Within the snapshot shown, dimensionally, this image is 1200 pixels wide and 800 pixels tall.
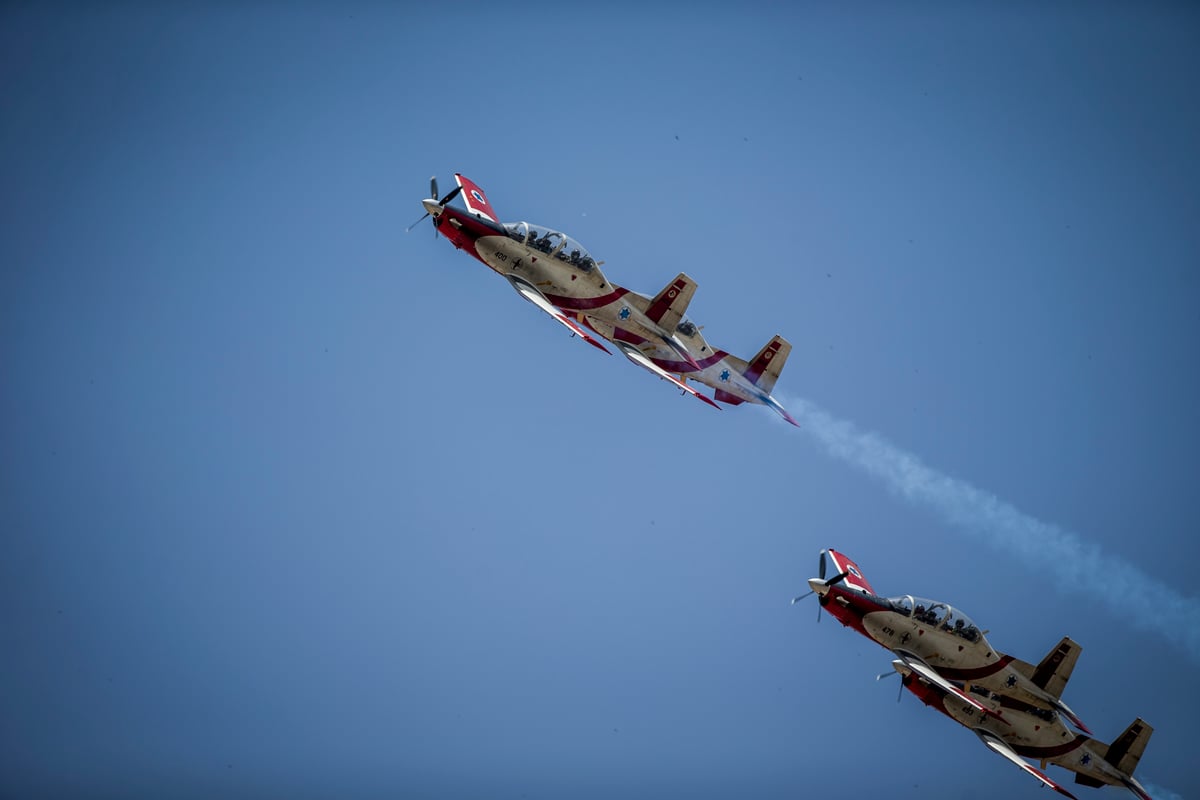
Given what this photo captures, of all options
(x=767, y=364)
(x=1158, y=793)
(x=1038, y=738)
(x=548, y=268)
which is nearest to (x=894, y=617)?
(x=1038, y=738)

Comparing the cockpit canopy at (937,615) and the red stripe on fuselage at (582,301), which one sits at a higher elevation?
the red stripe on fuselage at (582,301)

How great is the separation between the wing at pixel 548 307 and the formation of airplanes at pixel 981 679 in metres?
13.2

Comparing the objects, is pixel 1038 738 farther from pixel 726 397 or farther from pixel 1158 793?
pixel 726 397

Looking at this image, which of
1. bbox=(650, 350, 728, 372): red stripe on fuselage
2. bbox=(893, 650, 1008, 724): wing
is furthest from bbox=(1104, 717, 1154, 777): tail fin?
bbox=(650, 350, 728, 372): red stripe on fuselage

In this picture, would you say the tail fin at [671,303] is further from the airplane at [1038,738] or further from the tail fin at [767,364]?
the airplane at [1038,738]

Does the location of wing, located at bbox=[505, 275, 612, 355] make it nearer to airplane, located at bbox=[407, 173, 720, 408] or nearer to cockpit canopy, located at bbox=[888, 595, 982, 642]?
airplane, located at bbox=[407, 173, 720, 408]

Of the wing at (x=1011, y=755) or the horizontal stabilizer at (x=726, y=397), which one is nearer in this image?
the wing at (x=1011, y=755)

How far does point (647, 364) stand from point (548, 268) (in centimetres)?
605

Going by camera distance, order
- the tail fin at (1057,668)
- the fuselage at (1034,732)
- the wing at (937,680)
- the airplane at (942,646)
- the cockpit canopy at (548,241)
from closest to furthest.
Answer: the wing at (937,680)
the airplane at (942,646)
the fuselage at (1034,732)
the tail fin at (1057,668)
the cockpit canopy at (548,241)

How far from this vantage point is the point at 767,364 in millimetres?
55781

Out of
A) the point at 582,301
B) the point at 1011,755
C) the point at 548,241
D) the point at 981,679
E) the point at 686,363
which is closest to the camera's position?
the point at 1011,755

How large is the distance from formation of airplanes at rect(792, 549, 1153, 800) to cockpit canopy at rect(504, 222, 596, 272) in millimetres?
16567

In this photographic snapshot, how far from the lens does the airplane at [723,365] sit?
5131cm

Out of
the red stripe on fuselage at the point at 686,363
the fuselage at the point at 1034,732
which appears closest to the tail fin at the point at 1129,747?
the fuselage at the point at 1034,732
